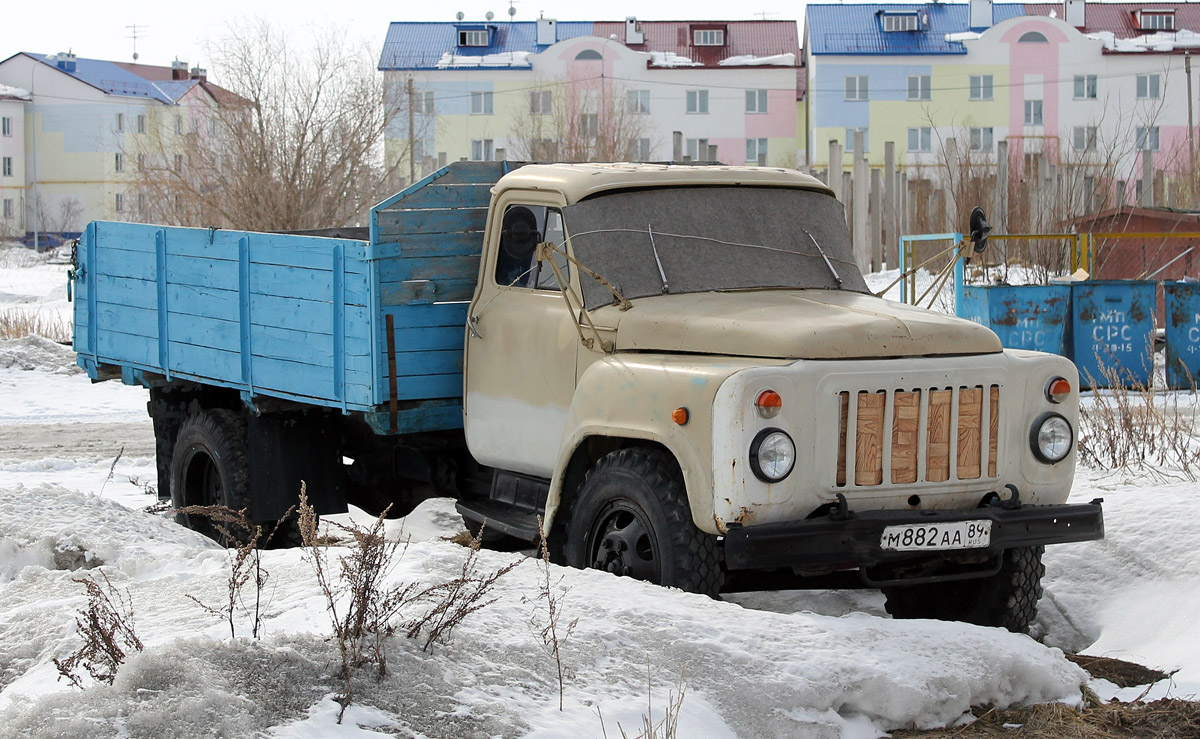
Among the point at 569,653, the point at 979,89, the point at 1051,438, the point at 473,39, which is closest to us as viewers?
the point at 569,653

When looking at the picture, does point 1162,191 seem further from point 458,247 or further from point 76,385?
point 458,247

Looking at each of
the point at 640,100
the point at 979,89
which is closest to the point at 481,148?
the point at 640,100

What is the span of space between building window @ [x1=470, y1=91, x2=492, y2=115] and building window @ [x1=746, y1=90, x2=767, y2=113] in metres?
10.6

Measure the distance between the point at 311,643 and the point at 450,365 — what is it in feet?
9.39

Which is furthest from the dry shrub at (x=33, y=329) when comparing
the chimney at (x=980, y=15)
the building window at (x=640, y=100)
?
the chimney at (x=980, y=15)

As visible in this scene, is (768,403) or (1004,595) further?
(1004,595)

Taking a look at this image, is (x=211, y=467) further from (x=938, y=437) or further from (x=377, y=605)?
(x=938, y=437)

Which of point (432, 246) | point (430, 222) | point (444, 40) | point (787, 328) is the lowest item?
point (787, 328)

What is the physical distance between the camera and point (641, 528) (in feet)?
18.1

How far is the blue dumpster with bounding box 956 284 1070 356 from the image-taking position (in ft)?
51.6

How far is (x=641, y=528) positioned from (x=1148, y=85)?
57.1 m

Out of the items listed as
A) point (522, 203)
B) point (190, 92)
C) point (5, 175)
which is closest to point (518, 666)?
point (522, 203)

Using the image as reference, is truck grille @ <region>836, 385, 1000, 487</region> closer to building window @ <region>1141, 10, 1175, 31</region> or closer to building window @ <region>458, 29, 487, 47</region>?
building window @ <region>458, 29, 487, 47</region>

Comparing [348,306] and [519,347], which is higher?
[348,306]
